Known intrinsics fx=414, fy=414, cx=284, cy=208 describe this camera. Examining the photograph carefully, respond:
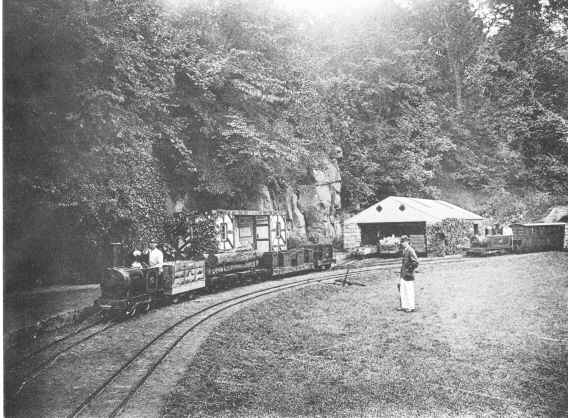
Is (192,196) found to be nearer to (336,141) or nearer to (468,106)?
(336,141)

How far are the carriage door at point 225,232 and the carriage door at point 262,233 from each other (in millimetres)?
2519

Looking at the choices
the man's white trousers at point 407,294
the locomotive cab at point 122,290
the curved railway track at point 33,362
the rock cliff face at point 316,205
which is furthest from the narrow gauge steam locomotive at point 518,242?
the curved railway track at point 33,362

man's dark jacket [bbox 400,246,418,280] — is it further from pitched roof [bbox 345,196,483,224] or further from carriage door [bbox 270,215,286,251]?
pitched roof [bbox 345,196,483,224]

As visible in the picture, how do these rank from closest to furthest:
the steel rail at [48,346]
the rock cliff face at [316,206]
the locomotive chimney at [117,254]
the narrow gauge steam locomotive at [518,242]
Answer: the steel rail at [48,346]
the locomotive chimney at [117,254]
the narrow gauge steam locomotive at [518,242]
the rock cliff face at [316,206]

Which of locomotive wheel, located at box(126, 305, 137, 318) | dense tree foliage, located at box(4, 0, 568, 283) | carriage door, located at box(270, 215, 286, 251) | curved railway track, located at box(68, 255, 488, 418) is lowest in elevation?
curved railway track, located at box(68, 255, 488, 418)

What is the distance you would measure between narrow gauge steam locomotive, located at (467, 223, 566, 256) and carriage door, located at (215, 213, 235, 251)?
1325cm

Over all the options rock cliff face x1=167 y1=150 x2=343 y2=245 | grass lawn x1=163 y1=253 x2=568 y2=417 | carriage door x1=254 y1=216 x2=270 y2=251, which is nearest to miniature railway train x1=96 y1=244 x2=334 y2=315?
carriage door x1=254 y1=216 x2=270 y2=251

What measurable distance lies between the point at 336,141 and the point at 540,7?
2495 centimetres

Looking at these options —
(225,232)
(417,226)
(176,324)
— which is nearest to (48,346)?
(176,324)

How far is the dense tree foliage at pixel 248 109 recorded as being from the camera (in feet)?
24.5

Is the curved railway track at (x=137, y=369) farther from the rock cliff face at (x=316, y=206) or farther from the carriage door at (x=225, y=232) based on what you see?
the rock cliff face at (x=316, y=206)

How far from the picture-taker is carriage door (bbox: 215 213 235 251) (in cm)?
1770

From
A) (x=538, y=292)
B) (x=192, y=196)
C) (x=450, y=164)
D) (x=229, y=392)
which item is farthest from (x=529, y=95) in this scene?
(x=450, y=164)

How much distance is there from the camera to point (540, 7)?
7.48 meters
